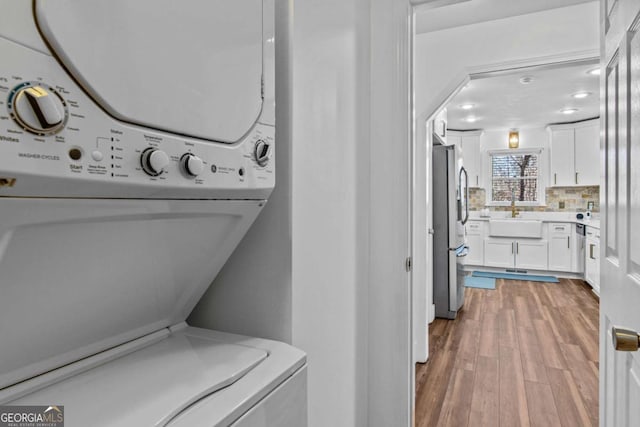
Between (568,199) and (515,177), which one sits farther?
(515,177)

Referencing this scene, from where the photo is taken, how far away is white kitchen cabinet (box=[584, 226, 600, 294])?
4707 mm

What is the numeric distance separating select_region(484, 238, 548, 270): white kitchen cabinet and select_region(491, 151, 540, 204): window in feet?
2.84

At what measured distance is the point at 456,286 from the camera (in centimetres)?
388

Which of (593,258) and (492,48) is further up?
(492,48)

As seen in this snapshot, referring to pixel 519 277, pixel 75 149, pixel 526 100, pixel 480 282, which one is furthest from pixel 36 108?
pixel 519 277

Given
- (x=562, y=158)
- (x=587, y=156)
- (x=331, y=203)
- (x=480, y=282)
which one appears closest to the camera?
(x=331, y=203)

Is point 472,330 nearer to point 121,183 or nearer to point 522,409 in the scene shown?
point 522,409

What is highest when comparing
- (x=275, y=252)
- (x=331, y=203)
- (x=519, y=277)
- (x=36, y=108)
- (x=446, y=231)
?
(x=36, y=108)

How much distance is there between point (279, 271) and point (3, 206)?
521 millimetres

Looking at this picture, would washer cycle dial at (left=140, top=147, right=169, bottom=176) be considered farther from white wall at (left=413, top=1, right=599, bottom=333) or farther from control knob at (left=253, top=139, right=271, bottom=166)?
white wall at (left=413, top=1, right=599, bottom=333)

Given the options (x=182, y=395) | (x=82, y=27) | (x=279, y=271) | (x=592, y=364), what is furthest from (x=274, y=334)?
(x=592, y=364)

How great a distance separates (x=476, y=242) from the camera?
6523mm

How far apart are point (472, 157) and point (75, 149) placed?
7150mm

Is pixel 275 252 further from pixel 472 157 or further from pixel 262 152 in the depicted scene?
pixel 472 157
